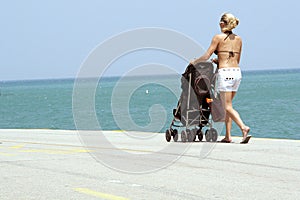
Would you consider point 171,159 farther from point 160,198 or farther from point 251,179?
point 160,198

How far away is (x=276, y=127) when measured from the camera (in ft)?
138

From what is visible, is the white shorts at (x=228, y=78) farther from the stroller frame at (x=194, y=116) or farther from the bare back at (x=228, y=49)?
the stroller frame at (x=194, y=116)

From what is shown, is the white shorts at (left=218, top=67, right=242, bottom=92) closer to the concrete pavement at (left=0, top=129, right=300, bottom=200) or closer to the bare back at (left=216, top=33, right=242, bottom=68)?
the bare back at (left=216, top=33, right=242, bottom=68)

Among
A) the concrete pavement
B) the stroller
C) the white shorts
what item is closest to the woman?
the white shorts

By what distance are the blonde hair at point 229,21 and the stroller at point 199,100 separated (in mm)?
903

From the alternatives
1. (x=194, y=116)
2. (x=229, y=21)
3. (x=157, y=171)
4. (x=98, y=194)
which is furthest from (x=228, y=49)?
(x=98, y=194)

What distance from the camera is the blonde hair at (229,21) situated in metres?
11.8

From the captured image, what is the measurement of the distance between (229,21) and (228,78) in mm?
977

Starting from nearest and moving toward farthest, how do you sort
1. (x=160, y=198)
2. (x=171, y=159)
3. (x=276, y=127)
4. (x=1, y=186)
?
(x=160, y=198) < (x=1, y=186) < (x=171, y=159) < (x=276, y=127)

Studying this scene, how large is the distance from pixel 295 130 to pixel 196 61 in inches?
1108

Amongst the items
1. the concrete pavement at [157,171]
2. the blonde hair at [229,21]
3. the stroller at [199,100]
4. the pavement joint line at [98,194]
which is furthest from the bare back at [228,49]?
the pavement joint line at [98,194]

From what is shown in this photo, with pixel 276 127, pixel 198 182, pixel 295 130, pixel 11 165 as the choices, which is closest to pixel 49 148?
pixel 11 165

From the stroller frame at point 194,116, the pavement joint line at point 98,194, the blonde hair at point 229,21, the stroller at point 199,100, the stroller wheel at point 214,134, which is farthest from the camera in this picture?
the stroller wheel at point 214,134

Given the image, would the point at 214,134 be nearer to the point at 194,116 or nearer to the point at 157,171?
the point at 194,116
